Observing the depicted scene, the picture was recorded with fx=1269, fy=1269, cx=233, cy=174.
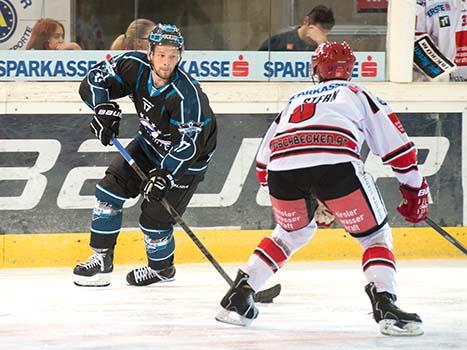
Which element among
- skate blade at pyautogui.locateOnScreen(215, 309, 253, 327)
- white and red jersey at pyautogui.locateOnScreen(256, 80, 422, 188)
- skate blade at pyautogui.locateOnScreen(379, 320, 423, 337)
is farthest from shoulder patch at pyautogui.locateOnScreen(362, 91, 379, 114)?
skate blade at pyautogui.locateOnScreen(215, 309, 253, 327)

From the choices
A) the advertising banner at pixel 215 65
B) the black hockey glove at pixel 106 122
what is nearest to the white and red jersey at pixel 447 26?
the advertising banner at pixel 215 65

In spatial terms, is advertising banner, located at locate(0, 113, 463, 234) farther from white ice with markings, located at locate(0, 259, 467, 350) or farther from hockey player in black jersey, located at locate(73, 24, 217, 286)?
hockey player in black jersey, located at locate(73, 24, 217, 286)

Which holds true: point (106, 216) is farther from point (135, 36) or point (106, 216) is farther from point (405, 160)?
point (405, 160)

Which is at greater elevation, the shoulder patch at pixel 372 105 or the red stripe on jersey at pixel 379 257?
the shoulder patch at pixel 372 105

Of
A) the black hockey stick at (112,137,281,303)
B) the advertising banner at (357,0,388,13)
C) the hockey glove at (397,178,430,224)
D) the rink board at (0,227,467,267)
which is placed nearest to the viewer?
the hockey glove at (397,178,430,224)

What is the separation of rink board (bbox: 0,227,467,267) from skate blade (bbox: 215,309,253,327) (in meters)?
2.14

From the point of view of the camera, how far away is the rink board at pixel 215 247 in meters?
6.61

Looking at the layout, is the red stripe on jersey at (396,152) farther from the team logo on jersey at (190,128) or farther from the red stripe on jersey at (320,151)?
the team logo on jersey at (190,128)

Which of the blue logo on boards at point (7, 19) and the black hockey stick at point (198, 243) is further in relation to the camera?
the blue logo on boards at point (7, 19)

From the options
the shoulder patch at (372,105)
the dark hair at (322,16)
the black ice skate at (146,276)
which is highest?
the shoulder patch at (372,105)

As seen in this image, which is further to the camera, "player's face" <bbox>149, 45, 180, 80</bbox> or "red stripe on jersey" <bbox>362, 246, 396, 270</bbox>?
"player's face" <bbox>149, 45, 180, 80</bbox>

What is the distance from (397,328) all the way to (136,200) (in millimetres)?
2687

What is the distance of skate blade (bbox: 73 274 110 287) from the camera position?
5715 mm

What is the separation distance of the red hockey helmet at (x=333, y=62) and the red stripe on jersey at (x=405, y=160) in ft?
1.20
